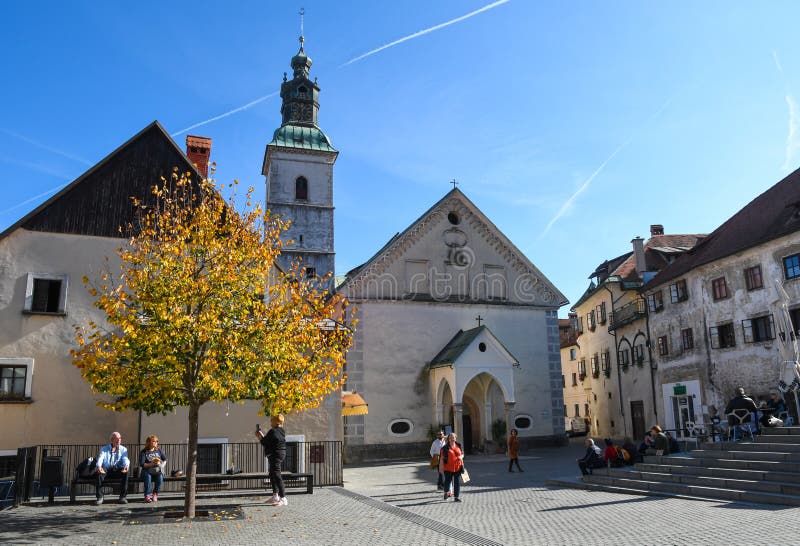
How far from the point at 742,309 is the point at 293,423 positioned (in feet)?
73.2

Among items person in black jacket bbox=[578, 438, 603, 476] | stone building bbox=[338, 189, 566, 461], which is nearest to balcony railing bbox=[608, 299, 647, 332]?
stone building bbox=[338, 189, 566, 461]

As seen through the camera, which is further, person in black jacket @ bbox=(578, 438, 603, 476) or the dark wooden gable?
the dark wooden gable

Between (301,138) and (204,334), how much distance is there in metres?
35.9

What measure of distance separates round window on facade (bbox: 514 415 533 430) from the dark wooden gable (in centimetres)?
2073

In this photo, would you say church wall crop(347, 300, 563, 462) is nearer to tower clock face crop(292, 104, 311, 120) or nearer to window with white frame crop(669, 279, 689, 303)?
window with white frame crop(669, 279, 689, 303)

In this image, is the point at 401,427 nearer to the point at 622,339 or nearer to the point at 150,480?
the point at 150,480

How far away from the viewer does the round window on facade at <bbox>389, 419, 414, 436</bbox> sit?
32.0 metres

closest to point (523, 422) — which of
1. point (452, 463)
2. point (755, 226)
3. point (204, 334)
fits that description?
point (755, 226)

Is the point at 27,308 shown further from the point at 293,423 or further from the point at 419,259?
the point at 419,259

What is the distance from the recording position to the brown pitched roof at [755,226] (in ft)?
95.8

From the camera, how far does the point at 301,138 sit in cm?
4703

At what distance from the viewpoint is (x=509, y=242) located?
3625 centimetres

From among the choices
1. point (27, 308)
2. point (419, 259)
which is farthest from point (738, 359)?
point (27, 308)

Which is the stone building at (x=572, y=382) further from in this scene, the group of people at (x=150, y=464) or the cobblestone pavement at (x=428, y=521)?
the group of people at (x=150, y=464)
